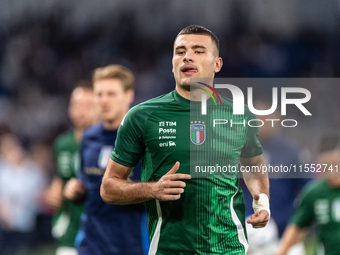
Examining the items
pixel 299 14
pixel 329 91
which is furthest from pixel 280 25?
pixel 329 91

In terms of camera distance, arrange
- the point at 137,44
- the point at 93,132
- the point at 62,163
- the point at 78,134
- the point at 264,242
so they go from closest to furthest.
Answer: the point at 93,132
the point at 264,242
the point at 62,163
the point at 78,134
the point at 137,44

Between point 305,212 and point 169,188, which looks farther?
point 305,212

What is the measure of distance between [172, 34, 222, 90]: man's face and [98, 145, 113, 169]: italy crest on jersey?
1575 millimetres

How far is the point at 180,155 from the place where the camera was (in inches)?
117

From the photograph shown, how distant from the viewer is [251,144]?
325 cm

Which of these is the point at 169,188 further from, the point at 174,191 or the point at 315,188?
the point at 315,188

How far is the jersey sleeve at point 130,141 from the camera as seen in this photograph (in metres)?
3.03

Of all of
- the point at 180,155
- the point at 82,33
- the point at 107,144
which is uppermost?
the point at 82,33

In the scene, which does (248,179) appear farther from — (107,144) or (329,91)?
(329,91)

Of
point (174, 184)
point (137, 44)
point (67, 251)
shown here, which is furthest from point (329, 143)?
point (137, 44)

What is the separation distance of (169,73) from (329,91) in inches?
181

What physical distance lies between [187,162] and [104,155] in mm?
1741

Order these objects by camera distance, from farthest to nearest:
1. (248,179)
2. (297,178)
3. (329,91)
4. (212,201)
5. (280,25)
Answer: (280,25) → (329,91) → (297,178) → (248,179) → (212,201)

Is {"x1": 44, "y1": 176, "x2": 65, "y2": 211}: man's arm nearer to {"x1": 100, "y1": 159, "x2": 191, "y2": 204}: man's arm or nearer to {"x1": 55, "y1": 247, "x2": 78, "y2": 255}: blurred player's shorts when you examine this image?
{"x1": 55, "y1": 247, "x2": 78, "y2": 255}: blurred player's shorts
